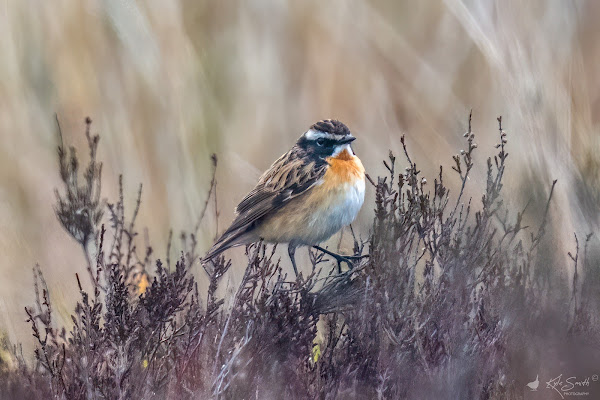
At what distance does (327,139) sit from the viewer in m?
4.21

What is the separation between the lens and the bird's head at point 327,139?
4.15m

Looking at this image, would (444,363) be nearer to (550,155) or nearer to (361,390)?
(361,390)

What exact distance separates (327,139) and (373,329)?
1.43m

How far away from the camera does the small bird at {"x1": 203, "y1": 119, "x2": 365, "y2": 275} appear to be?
409 cm

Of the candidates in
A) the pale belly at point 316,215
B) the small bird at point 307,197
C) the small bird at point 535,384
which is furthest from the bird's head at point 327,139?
the small bird at point 535,384

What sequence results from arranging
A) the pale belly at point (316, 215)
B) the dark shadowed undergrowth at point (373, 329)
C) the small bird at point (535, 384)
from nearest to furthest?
1. the small bird at point (535, 384)
2. the dark shadowed undergrowth at point (373, 329)
3. the pale belly at point (316, 215)

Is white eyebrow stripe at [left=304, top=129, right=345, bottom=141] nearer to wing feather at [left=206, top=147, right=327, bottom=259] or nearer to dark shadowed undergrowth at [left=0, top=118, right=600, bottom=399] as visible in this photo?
wing feather at [left=206, top=147, right=327, bottom=259]

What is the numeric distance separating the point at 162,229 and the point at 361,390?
2.23m

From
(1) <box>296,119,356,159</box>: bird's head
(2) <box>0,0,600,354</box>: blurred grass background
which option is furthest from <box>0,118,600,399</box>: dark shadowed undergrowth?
(2) <box>0,0,600,354</box>: blurred grass background

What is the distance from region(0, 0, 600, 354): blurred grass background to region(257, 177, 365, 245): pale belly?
0.51m

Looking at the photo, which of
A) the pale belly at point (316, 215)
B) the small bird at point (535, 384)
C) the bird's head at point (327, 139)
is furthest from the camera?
the bird's head at point (327, 139)

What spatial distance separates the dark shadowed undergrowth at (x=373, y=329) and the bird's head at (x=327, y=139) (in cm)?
92

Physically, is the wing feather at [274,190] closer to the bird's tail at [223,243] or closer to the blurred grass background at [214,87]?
the bird's tail at [223,243]

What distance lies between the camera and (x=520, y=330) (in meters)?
2.90
